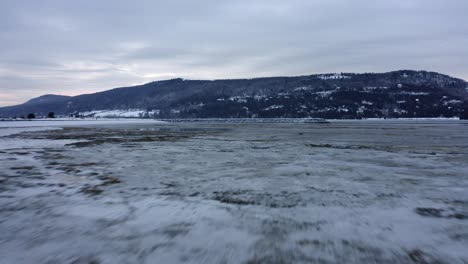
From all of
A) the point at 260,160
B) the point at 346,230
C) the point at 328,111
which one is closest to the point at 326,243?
the point at 346,230

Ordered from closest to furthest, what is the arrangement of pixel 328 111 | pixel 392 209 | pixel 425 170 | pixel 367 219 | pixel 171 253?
pixel 171 253
pixel 367 219
pixel 392 209
pixel 425 170
pixel 328 111

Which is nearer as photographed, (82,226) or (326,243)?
(326,243)

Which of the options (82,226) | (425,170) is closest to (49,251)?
(82,226)

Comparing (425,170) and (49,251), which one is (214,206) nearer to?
(49,251)

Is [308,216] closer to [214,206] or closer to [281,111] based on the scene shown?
[214,206]

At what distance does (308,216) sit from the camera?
6293 mm

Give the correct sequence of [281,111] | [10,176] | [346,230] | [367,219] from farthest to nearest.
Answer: [281,111]
[10,176]
[367,219]
[346,230]

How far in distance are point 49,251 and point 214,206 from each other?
322cm

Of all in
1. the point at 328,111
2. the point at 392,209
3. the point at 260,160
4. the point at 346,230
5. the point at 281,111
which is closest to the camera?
the point at 346,230

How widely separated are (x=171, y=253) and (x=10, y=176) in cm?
836

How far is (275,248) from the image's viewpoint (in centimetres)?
473

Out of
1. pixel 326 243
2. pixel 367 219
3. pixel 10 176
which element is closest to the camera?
pixel 326 243

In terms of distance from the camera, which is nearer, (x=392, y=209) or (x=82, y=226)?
(x=82, y=226)

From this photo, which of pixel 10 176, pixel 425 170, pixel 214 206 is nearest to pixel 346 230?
pixel 214 206
